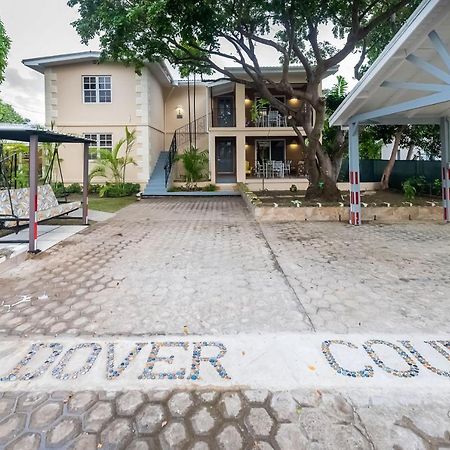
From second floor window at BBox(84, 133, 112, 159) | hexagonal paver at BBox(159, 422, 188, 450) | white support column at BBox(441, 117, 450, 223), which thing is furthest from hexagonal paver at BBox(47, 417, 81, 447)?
second floor window at BBox(84, 133, 112, 159)

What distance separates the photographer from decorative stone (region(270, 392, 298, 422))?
2.36 meters

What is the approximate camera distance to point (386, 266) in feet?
19.0

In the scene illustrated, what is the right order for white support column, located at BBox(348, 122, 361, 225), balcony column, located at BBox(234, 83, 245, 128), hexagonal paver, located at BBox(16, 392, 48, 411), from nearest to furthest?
hexagonal paver, located at BBox(16, 392, 48, 411), white support column, located at BBox(348, 122, 361, 225), balcony column, located at BBox(234, 83, 245, 128)

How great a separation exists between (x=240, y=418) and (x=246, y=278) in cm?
297

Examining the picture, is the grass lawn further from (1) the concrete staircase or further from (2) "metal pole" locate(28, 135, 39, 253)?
(2) "metal pole" locate(28, 135, 39, 253)

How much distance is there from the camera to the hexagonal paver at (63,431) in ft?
7.16

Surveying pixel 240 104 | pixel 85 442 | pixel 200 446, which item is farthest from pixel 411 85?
pixel 240 104

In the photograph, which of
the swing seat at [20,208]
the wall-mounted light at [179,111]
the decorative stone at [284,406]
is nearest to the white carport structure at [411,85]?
the decorative stone at [284,406]

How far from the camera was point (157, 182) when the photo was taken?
18.2 metres

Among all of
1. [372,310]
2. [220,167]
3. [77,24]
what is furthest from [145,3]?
[220,167]

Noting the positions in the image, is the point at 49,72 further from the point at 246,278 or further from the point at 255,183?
the point at 246,278

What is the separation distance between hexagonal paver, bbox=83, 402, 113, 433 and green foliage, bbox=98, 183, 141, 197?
15.2 metres

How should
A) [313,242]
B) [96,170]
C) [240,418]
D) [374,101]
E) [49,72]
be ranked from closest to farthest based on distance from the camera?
[240,418] → [313,242] → [374,101] → [96,170] → [49,72]

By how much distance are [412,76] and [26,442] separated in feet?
29.8
